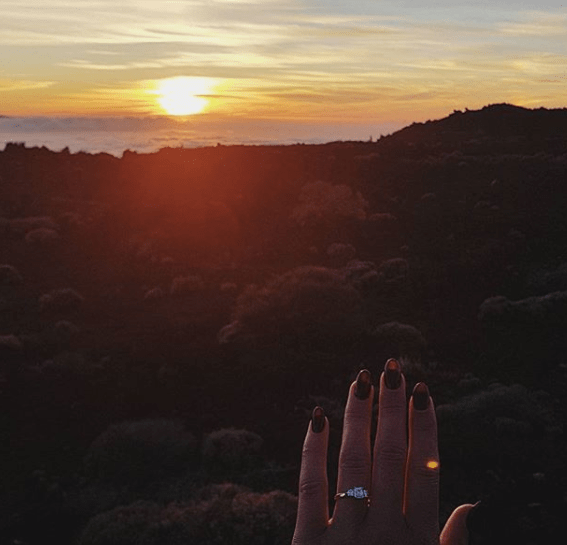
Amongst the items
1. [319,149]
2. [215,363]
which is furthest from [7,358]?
[319,149]

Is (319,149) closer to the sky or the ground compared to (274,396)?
closer to the sky

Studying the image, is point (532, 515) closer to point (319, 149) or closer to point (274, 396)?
point (274, 396)

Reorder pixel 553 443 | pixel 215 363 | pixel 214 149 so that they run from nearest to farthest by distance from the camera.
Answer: pixel 553 443 → pixel 215 363 → pixel 214 149

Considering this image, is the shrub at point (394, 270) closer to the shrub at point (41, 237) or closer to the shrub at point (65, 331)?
the shrub at point (65, 331)

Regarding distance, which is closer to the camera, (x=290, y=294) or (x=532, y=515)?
(x=532, y=515)

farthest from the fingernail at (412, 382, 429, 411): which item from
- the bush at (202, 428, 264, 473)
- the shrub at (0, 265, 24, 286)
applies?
the shrub at (0, 265, 24, 286)

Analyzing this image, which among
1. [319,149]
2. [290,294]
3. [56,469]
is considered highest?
[319,149]

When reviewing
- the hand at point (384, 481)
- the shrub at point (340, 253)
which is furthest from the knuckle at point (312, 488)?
the shrub at point (340, 253)
